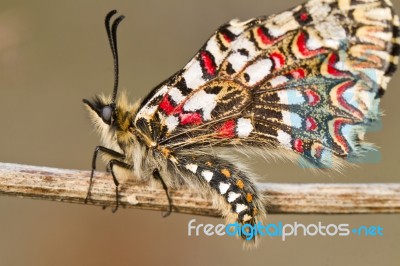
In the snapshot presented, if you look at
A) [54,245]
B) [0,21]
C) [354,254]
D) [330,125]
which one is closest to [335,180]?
[354,254]

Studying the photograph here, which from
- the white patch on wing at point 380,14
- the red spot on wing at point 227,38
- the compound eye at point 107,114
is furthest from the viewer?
the compound eye at point 107,114

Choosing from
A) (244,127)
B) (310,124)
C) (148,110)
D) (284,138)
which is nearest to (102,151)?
(148,110)

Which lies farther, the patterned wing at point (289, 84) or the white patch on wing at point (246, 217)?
the white patch on wing at point (246, 217)

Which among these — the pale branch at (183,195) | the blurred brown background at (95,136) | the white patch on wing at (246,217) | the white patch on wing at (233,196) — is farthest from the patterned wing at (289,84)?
the blurred brown background at (95,136)

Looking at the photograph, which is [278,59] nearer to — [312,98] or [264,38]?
[264,38]

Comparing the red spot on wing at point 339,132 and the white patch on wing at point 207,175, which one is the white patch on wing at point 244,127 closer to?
the white patch on wing at point 207,175

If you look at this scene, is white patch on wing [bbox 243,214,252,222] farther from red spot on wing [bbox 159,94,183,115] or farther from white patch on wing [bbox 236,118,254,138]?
red spot on wing [bbox 159,94,183,115]

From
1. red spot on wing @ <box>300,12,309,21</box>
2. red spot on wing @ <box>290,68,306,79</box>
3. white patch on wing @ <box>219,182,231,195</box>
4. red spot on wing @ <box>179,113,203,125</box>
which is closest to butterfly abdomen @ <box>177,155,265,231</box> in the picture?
white patch on wing @ <box>219,182,231,195</box>
